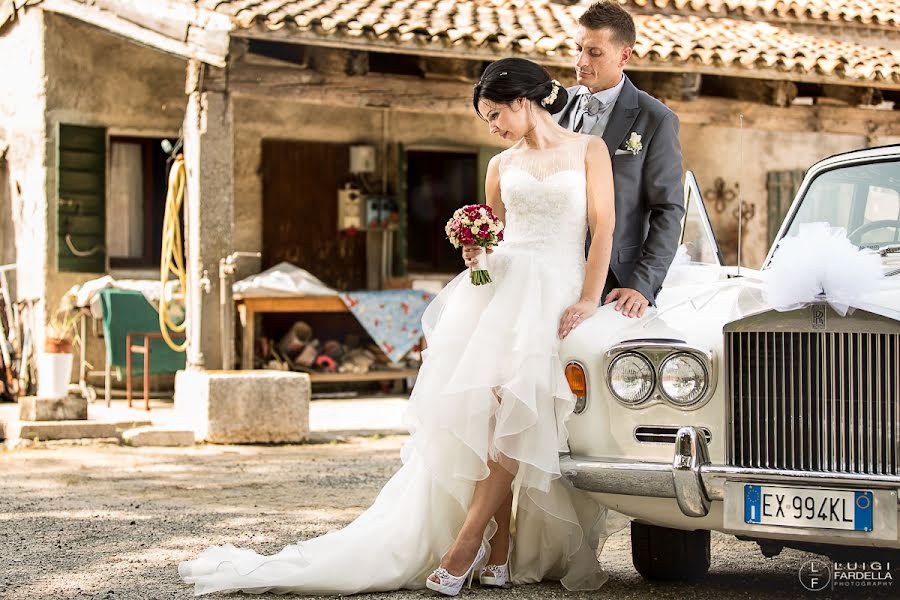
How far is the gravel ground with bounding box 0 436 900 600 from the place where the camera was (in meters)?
4.52

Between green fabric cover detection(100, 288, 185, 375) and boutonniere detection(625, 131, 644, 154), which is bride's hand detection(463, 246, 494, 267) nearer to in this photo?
boutonniere detection(625, 131, 644, 154)

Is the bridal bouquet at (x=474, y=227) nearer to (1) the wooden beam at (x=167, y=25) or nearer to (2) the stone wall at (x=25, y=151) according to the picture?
(1) the wooden beam at (x=167, y=25)

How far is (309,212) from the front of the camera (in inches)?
501

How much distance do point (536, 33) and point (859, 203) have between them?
21.3ft

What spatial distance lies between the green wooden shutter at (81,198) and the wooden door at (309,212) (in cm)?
157

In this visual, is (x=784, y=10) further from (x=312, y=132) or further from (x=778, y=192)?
(x=312, y=132)

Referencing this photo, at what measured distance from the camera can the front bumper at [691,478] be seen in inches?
145

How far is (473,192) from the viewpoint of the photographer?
13.4m

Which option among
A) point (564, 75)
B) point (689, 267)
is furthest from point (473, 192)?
point (689, 267)

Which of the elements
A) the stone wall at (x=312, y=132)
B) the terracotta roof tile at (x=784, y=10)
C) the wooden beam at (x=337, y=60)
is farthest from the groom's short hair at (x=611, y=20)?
the terracotta roof tile at (x=784, y=10)

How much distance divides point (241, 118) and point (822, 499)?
9.52 metres

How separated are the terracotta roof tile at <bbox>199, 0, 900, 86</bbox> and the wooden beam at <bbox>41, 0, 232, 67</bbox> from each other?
0.54 feet

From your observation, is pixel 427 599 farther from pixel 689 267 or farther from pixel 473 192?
pixel 473 192

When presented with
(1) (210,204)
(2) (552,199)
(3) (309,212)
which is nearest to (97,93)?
(3) (309,212)
